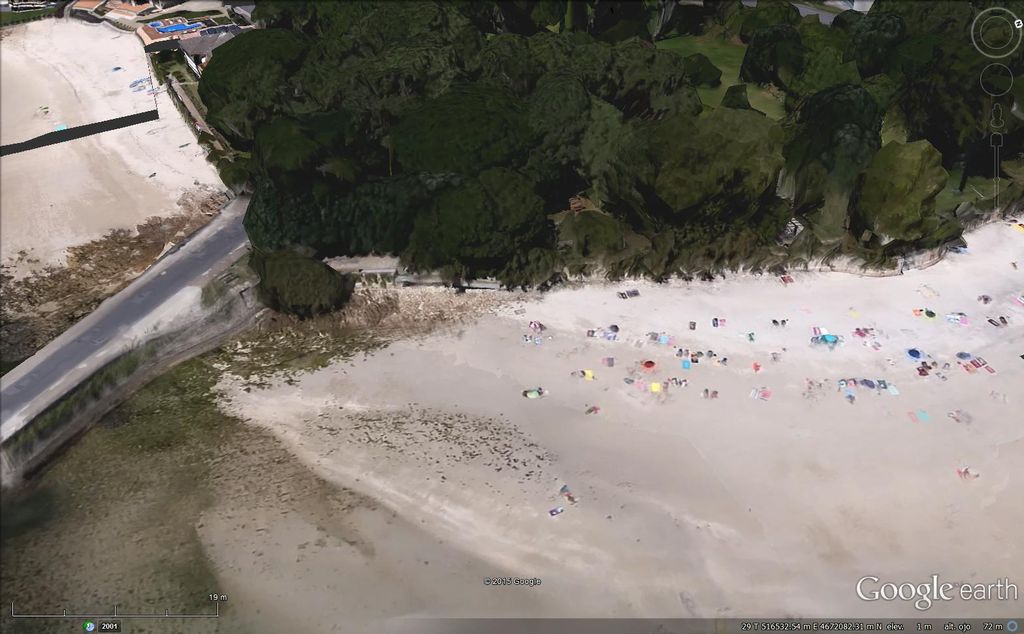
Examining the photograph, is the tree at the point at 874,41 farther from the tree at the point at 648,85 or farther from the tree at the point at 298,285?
the tree at the point at 298,285

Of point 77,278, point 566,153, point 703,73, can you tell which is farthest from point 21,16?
point 703,73

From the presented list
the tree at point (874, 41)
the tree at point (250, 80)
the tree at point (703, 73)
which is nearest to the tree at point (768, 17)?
the tree at point (874, 41)

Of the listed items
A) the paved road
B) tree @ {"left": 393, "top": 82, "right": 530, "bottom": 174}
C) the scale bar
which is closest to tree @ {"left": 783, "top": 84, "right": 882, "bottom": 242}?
tree @ {"left": 393, "top": 82, "right": 530, "bottom": 174}

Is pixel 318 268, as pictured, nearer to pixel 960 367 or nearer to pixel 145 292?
pixel 145 292

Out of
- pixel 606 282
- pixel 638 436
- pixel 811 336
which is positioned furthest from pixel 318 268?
pixel 811 336

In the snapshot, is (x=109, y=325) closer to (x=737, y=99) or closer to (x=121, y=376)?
(x=121, y=376)

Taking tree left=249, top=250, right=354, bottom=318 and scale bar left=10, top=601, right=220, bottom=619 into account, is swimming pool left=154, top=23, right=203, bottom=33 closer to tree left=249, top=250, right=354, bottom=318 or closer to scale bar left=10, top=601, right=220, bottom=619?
tree left=249, top=250, right=354, bottom=318
